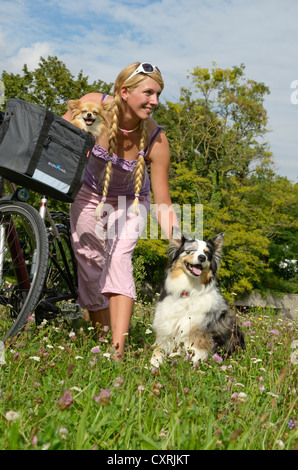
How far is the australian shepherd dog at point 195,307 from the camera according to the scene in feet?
14.4

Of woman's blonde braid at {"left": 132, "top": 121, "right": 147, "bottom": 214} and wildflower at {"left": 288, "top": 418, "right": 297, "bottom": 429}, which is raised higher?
woman's blonde braid at {"left": 132, "top": 121, "right": 147, "bottom": 214}

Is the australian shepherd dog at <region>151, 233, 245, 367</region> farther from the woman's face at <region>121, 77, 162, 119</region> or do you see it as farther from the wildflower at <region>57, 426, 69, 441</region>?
the wildflower at <region>57, 426, 69, 441</region>

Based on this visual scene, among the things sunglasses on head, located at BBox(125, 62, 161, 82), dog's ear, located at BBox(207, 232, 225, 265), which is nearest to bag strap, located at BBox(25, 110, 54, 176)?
sunglasses on head, located at BBox(125, 62, 161, 82)

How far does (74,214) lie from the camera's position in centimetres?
477

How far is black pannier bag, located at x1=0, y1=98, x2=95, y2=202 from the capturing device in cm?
354

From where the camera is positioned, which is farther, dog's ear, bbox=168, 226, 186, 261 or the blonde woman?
dog's ear, bbox=168, 226, 186, 261

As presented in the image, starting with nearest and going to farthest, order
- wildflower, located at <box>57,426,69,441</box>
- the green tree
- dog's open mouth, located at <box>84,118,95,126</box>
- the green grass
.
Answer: wildflower, located at <box>57,426,69,441</box>
the green grass
dog's open mouth, located at <box>84,118,95,126</box>
the green tree

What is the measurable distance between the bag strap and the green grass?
1256mm

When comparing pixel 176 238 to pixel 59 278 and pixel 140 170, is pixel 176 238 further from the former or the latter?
pixel 59 278

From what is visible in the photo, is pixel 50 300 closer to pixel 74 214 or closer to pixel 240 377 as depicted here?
pixel 74 214

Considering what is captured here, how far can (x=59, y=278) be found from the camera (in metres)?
4.84

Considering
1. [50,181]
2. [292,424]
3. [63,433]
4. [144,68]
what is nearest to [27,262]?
[50,181]

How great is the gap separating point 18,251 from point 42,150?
0.98 meters
